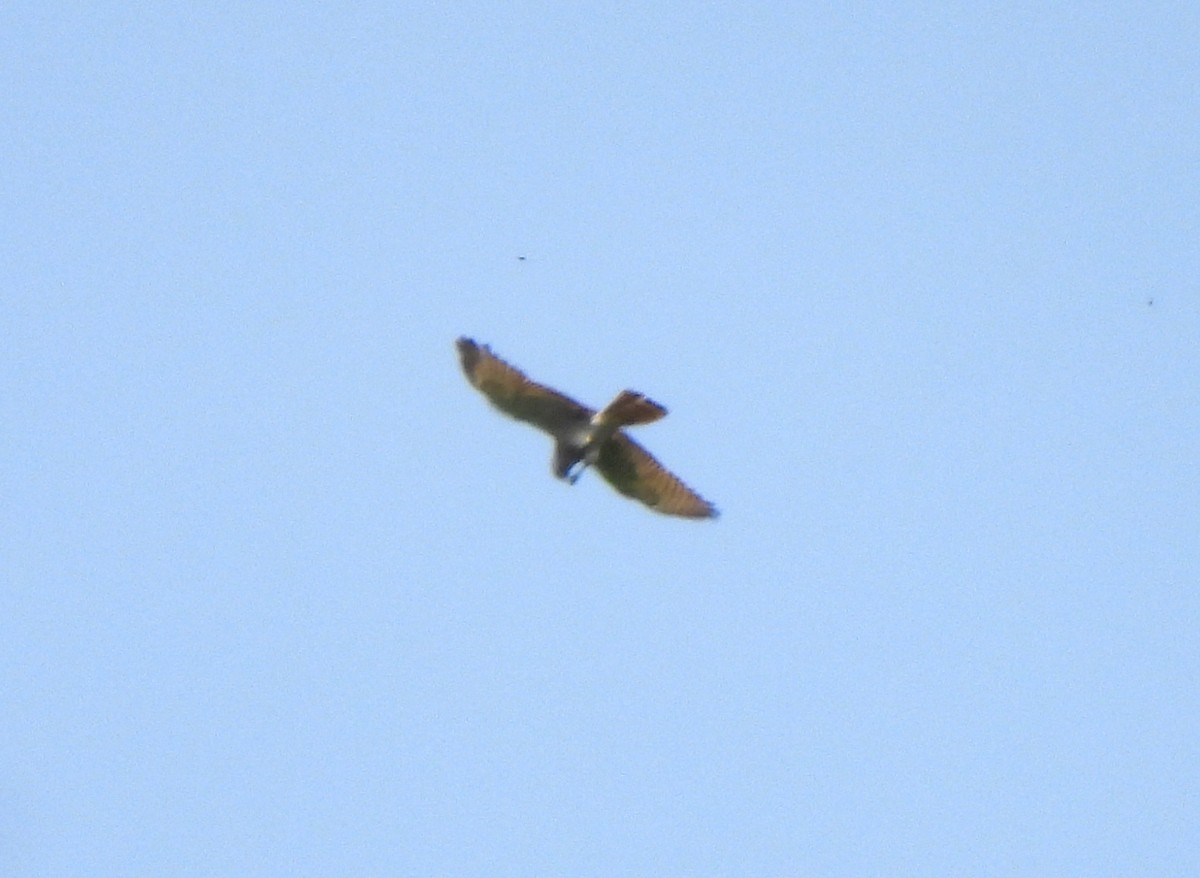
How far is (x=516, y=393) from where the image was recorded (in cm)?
2441

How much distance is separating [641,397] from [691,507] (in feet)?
5.93

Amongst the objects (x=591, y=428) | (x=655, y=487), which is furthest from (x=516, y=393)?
(x=655, y=487)

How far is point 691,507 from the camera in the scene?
25.4 meters

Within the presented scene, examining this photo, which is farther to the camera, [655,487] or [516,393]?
[655,487]

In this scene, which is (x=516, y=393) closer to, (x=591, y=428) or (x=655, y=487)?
(x=591, y=428)

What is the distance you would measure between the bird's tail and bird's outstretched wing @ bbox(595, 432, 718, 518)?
840mm

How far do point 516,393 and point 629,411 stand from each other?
1.01 meters

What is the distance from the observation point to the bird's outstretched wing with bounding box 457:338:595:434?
24203 millimetres

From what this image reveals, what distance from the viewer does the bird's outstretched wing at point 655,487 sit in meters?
25.3

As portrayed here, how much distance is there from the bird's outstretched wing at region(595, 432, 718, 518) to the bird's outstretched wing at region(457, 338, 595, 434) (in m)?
0.75

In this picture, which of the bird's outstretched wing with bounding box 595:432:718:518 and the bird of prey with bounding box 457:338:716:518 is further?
the bird's outstretched wing with bounding box 595:432:718:518

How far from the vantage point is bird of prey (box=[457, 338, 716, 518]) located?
79.4ft

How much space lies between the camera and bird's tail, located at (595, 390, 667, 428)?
2400cm

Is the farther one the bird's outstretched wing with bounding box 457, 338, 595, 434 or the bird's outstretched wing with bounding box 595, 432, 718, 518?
the bird's outstretched wing with bounding box 595, 432, 718, 518
